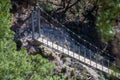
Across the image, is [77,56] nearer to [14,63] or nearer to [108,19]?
[14,63]

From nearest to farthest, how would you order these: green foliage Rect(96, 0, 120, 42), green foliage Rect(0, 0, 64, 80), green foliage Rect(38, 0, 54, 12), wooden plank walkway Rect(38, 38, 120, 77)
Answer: green foliage Rect(96, 0, 120, 42), green foliage Rect(0, 0, 64, 80), wooden plank walkway Rect(38, 38, 120, 77), green foliage Rect(38, 0, 54, 12)

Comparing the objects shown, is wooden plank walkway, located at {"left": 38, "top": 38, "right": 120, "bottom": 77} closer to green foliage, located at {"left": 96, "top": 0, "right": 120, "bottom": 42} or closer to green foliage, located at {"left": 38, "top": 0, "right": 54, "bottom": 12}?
green foliage, located at {"left": 38, "top": 0, "right": 54, "bottom": 12}

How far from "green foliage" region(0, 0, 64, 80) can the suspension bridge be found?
9.06 ft

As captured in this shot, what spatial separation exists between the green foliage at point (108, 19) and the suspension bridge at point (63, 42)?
6276 mm

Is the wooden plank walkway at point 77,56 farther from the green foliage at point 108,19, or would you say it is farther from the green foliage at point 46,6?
the green foliage at point 108,19

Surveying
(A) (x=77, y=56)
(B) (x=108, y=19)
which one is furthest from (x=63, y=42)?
(B) (x=108, y=19)

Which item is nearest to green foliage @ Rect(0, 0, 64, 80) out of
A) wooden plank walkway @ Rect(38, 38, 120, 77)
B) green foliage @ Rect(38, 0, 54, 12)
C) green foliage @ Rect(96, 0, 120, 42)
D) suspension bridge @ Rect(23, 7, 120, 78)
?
wooden plank walkway @ Rect(38, 38, 120, 77)

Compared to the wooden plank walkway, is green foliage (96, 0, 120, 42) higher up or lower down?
higher up

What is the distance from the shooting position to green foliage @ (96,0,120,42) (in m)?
3.23

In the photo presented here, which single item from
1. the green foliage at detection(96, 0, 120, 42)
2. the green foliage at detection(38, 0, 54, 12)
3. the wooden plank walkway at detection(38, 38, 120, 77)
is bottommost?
the wooden plank walkway at detection(38, 38, 120, 77)

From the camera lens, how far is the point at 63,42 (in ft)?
35.2

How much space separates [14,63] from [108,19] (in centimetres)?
322

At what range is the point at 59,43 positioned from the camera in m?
10.4

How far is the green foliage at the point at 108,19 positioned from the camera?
323 centimetres
